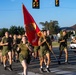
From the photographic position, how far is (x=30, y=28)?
38.6 feet

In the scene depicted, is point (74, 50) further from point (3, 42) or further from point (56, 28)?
point (56, 28)

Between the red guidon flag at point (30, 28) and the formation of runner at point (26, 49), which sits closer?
the formation of runner at point (26, 49)

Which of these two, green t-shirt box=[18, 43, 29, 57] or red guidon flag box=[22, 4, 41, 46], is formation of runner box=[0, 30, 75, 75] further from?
red guidon flag box=[22, 4, 41, 46]

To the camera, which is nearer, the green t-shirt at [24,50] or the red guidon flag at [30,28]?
the green t-shirt at [24,50]

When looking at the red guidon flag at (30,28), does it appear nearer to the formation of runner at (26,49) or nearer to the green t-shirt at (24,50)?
the formation of runner at (26,49)

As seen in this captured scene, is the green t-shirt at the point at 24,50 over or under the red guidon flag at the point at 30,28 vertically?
under

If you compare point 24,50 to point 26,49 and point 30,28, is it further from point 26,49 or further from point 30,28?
point 30,28

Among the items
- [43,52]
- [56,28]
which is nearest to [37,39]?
[43,52]

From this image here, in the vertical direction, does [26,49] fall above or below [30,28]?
below

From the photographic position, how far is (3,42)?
14.4 metres

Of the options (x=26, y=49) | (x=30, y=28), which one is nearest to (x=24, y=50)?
(x=26, y=49)

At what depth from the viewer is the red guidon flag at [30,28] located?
11.5m

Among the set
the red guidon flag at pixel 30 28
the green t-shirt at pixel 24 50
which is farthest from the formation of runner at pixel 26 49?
the red guidon flag at pixel 30 28

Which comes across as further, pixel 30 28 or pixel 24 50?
pixel 30 28
